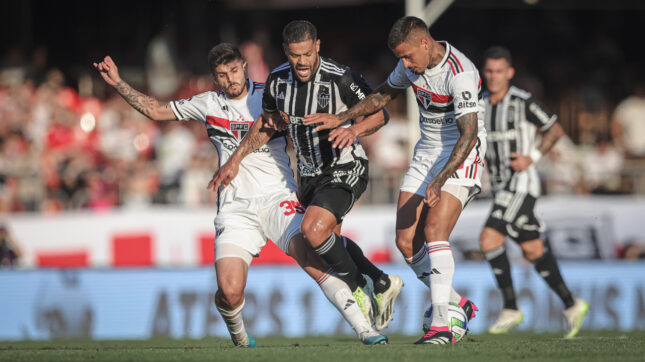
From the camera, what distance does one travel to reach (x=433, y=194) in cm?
696

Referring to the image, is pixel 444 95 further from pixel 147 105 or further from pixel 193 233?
pixel 193 233

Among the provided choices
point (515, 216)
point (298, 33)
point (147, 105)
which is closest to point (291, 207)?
point (298, 33)

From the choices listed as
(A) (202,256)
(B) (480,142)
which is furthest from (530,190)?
(A) (202,256)

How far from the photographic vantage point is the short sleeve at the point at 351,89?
7441mm

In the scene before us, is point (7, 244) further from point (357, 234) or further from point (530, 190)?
point (530, 190)

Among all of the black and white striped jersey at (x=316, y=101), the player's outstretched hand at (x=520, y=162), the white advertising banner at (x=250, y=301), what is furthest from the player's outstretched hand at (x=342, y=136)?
the white advertising banner at (x=250, y=301)

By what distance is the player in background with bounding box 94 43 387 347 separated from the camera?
24.6ft

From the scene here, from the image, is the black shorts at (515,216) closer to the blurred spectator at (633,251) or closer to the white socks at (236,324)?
the white socks at (236,324)

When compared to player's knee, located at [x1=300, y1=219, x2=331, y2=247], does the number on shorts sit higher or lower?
higher

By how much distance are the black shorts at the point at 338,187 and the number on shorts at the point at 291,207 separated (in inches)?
3.8

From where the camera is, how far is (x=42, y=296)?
1224cm

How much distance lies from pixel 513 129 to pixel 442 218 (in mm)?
3146

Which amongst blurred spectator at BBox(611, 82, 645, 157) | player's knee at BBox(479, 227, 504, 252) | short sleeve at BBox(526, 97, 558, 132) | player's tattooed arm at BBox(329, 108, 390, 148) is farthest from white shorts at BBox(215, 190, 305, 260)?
blurred spectator at BBox(611, 82, 645, 157)

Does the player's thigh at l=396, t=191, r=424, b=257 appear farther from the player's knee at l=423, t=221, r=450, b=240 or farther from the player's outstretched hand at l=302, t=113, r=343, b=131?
the player's outstretched hand at l=302, t=113, r=343, b=131
